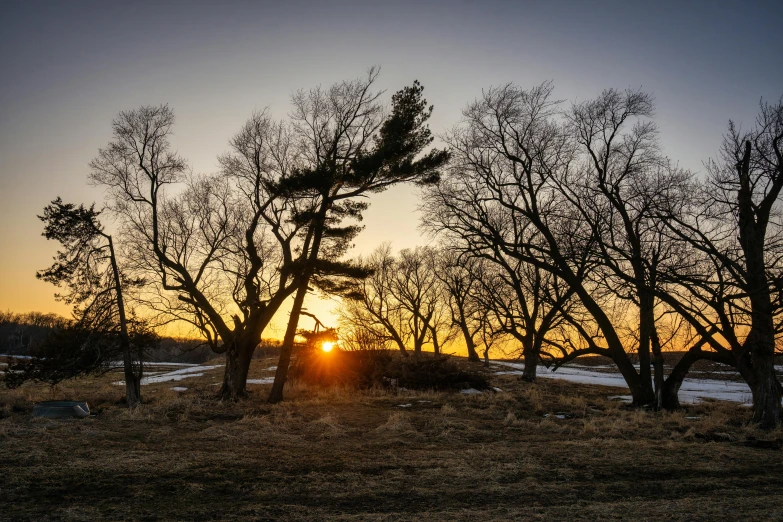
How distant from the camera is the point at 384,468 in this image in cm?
790

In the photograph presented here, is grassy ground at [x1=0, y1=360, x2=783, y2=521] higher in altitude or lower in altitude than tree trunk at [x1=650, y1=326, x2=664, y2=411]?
lower

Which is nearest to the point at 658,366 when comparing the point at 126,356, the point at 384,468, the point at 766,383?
the point at 766,383

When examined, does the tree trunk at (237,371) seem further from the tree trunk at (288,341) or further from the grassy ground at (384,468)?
the grassy ground at (384,468)

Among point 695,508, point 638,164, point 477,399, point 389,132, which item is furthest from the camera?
point 477,399

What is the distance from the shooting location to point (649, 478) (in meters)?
7.31

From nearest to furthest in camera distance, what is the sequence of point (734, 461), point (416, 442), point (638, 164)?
point (734, 461) → point (416, 442) → point (638, 164)

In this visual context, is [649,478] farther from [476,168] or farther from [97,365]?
[97,365]

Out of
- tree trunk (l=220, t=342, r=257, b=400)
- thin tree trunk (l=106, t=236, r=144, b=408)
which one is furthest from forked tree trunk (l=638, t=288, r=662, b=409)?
thin tree trunk (l=106, t=236, r=144, b=408)

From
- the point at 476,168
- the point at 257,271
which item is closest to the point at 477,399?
the point at 476,168

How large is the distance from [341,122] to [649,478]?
1391cm

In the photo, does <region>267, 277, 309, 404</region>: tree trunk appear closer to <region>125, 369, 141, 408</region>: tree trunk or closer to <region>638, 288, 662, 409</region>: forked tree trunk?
<region>125, 369, 141, 408</region>: tree trunk

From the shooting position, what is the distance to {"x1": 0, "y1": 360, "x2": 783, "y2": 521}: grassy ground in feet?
18.9

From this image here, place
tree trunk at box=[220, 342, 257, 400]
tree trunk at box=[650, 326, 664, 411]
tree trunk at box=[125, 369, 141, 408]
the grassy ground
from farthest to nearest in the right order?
tree trunk at box=[220, 342, 257, 400], tree trunk at box=[125, 369, 141, 408], tree trunk at box=[650, 326, 664, 411], the grassy ground

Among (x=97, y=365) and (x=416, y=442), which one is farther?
(x=97, y=365)
